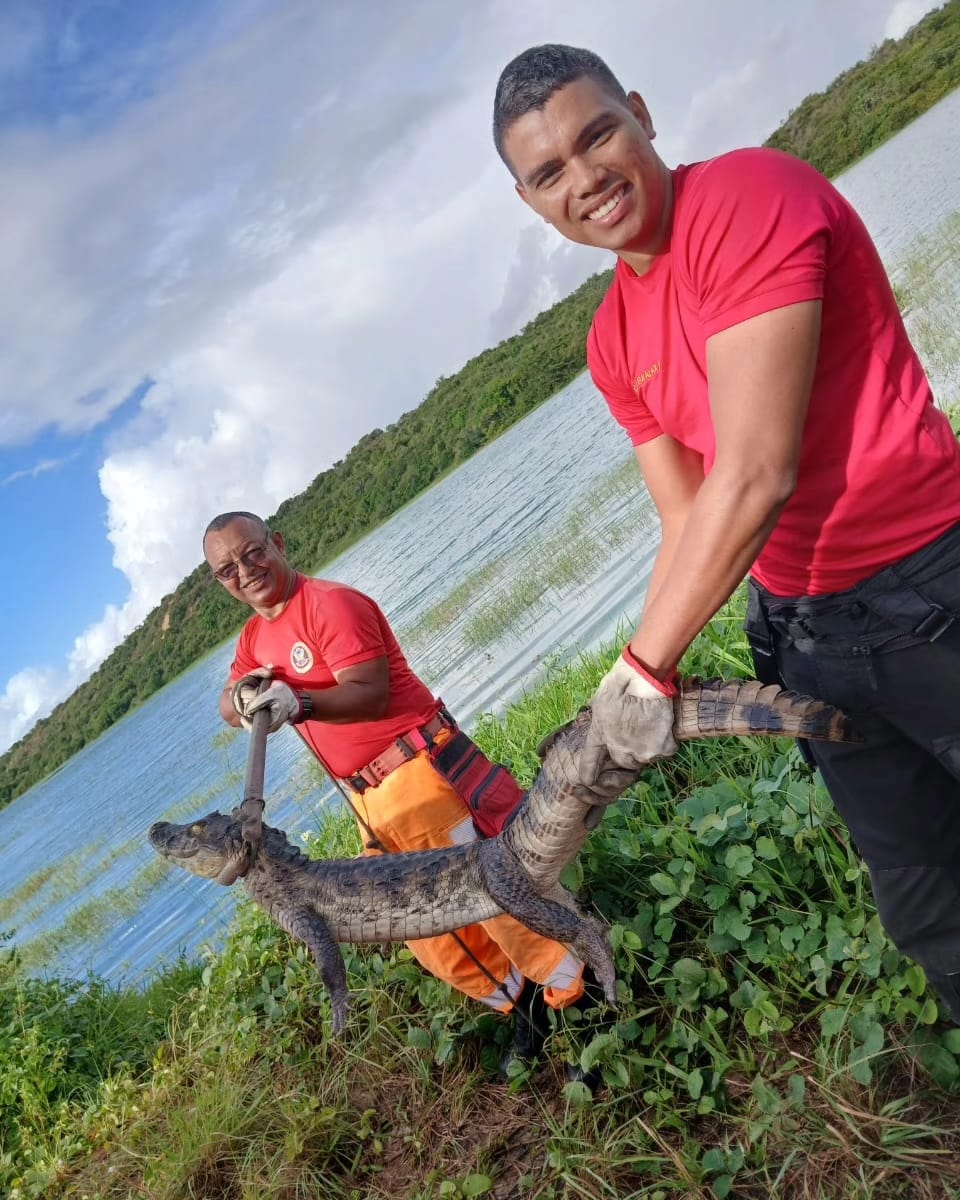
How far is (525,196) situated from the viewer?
2.15 meters

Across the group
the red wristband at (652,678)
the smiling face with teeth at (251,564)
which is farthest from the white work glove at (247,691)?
the red wristband at (652,678)

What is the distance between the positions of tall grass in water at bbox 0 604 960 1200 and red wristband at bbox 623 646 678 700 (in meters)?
1.54

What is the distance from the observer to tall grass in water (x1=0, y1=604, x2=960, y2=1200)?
2801 mm

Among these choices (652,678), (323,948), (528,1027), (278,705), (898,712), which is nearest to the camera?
(652,678)

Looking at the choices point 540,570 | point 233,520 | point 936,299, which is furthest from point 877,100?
point 233,520

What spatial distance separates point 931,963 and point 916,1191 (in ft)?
2.19

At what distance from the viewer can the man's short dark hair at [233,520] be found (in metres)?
4.28

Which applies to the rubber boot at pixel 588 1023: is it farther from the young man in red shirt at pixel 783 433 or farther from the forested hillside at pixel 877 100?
the forested hillside at pixel 877 100

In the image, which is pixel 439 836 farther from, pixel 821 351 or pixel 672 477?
pixel 821 351

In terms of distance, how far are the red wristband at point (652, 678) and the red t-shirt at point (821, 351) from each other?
0.45 metres

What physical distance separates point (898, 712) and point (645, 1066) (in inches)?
78.9

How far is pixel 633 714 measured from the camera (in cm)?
191

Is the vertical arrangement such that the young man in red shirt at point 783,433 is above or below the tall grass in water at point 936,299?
above

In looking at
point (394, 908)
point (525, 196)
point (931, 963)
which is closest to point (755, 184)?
point (525, 196)
